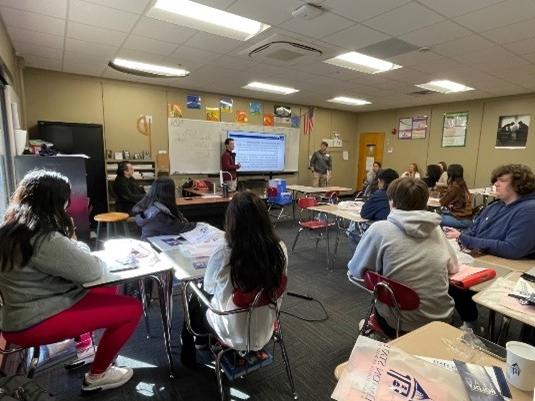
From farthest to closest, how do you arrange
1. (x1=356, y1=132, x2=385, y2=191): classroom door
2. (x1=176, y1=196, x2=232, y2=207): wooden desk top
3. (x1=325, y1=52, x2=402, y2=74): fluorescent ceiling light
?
(x1=356, y1=132, x2=385, y2=191): classroom door → (x1=176, y1=196, x2=232, y2=207): wooden desk top → (x1=325, y1=52, x2=402, y2=74): fluorescent ceiling light

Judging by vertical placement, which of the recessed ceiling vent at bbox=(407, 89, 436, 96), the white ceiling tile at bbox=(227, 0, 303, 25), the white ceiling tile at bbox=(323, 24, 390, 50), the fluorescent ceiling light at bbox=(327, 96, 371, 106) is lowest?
the white ceiling tile at bbox=(227, 0, 303, 25)

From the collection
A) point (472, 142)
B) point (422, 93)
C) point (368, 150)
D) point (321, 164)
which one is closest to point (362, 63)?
point (422, 93)

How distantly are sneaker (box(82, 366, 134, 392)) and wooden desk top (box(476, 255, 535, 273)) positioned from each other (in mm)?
2328

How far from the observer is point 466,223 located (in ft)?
12.3

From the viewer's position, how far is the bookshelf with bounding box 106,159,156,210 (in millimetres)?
5598

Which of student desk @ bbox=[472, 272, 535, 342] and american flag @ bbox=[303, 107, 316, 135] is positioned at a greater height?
american flag @ bbox=[303, 107, 316, 135]

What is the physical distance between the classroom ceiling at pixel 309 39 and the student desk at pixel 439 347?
8.62 ft

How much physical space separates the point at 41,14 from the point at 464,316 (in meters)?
4.41

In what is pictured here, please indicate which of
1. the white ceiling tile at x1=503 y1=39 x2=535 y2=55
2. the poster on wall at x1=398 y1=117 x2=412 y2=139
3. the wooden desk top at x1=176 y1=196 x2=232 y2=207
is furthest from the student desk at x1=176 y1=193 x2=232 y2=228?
the poster on wall at x1=398 y1=117 x2=412 y2=139

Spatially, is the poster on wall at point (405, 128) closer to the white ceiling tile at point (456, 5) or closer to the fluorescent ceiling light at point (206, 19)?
the white ceiling tile at point (456, 5)

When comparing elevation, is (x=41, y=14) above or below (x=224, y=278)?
→ above

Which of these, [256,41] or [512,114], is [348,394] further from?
[512,114]

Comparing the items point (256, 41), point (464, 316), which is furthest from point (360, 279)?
point (256, 41)

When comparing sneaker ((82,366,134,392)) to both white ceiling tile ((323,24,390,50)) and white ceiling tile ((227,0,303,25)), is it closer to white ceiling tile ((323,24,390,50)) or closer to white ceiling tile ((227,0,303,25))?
white ceiling tile ((227,0,303,25))
